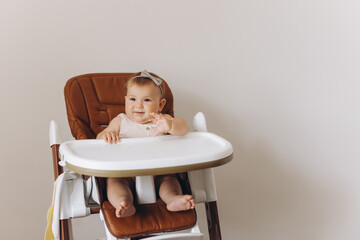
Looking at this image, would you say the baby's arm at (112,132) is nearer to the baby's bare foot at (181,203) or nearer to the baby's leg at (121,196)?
the baby's leg at (121,196)

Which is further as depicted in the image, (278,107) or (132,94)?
(278,107)

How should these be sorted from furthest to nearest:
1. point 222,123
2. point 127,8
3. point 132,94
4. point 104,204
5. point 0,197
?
point 222,123
point 127,8
point 0,197
point 132,94
point 104,204

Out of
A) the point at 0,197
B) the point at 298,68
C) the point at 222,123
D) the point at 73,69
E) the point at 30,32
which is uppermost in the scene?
the point at 30,32

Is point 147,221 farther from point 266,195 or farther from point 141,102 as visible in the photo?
point 266,195

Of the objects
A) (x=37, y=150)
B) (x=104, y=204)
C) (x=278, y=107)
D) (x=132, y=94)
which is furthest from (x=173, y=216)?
(x=278, y=107)

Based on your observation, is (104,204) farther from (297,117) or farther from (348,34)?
(348,34)

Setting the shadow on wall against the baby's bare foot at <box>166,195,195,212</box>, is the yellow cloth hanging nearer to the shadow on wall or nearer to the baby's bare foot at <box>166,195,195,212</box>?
the baby's bare foot at <box>166,195,195,212</box>

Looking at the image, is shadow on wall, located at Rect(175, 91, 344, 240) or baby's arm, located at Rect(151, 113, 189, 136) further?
shadow on wall, located at Rect(175, 91, 344, 240)

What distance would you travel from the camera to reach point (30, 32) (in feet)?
7.25

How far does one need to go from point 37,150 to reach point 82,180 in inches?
26.9

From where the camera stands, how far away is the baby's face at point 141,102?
176 cm

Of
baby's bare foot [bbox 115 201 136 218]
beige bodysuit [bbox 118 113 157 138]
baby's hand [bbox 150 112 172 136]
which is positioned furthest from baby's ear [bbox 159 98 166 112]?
baby's bare foot [bbox 115 201 136 218]

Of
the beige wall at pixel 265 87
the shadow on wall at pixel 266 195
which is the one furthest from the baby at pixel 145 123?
the shadow on wall at pixel 266 195

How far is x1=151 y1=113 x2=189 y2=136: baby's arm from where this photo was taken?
1629 mm
